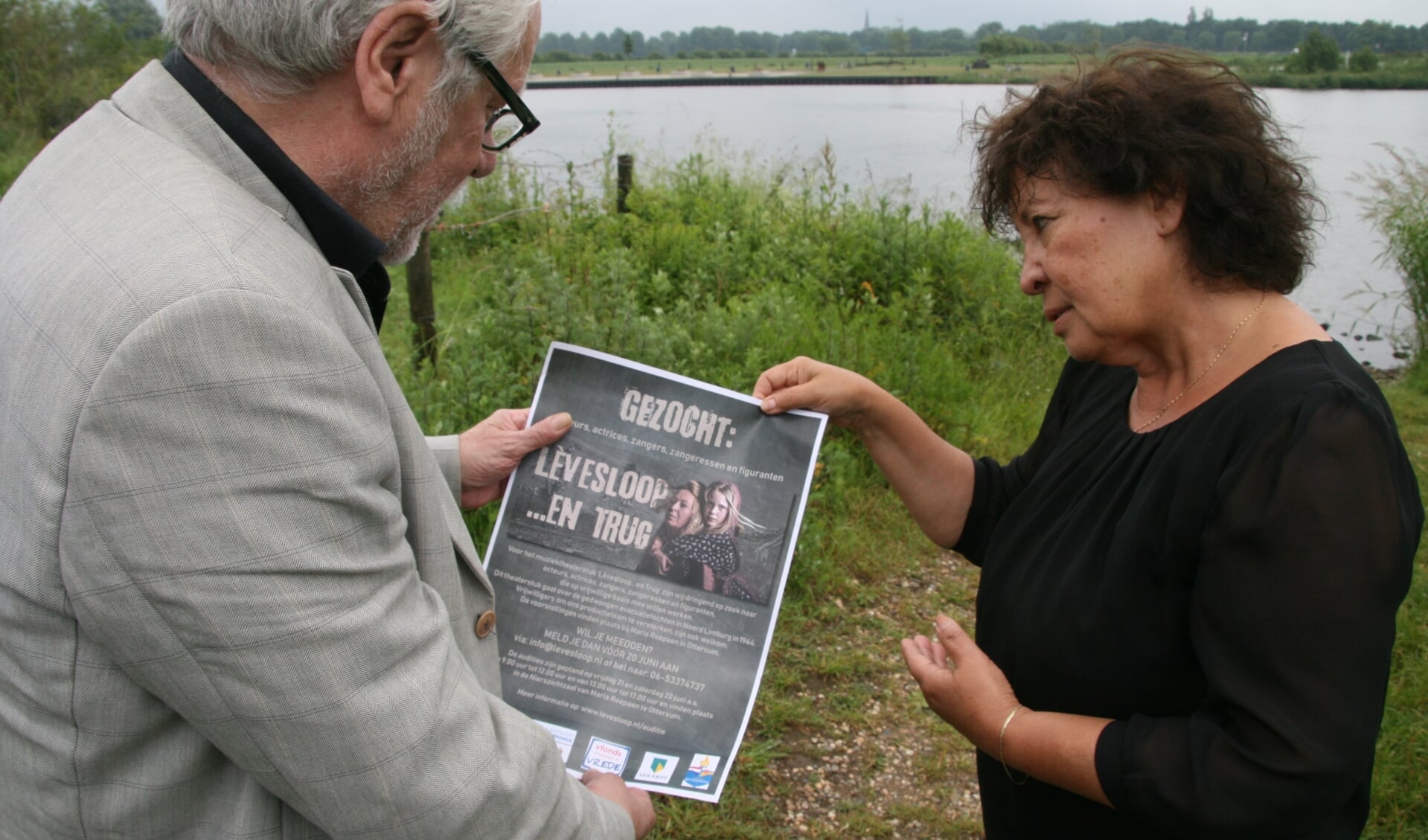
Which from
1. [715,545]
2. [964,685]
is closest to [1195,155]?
[964,685]

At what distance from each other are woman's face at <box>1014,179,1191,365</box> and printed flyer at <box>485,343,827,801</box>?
538mm

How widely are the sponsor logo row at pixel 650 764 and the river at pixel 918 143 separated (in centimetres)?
575

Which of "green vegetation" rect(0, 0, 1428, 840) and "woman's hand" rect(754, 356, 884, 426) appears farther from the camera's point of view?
"green vegetation" rect(0, 0, 1428, 840)

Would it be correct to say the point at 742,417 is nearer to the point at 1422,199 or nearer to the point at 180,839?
the point at 180,839

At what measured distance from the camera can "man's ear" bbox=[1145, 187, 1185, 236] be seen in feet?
5.42

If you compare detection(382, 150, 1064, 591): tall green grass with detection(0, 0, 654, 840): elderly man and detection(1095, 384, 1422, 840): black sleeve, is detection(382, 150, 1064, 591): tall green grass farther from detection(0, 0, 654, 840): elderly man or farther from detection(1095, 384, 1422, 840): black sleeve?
detection(1095, 384, 1422, 840): black sleeve

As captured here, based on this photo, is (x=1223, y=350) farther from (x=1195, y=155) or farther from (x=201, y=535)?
(x=201, y=535)

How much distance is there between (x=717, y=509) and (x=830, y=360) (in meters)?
2.95

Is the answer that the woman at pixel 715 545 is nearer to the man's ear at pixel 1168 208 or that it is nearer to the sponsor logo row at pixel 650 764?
the sponsor logo row at pixel 650 764

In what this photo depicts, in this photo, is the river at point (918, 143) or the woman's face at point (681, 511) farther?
the river at point (918, 143)

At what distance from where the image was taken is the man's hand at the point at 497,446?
6.66ft

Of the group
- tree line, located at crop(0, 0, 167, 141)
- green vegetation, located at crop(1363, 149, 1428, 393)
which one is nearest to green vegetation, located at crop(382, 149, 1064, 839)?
green vegetation, located at crop(1363, 149, 1428, 393)

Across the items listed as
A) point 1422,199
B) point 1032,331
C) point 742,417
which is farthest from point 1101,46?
point 1422,199

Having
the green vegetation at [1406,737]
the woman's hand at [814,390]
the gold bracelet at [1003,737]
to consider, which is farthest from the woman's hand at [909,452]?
the green vegetation at [1406,737]
